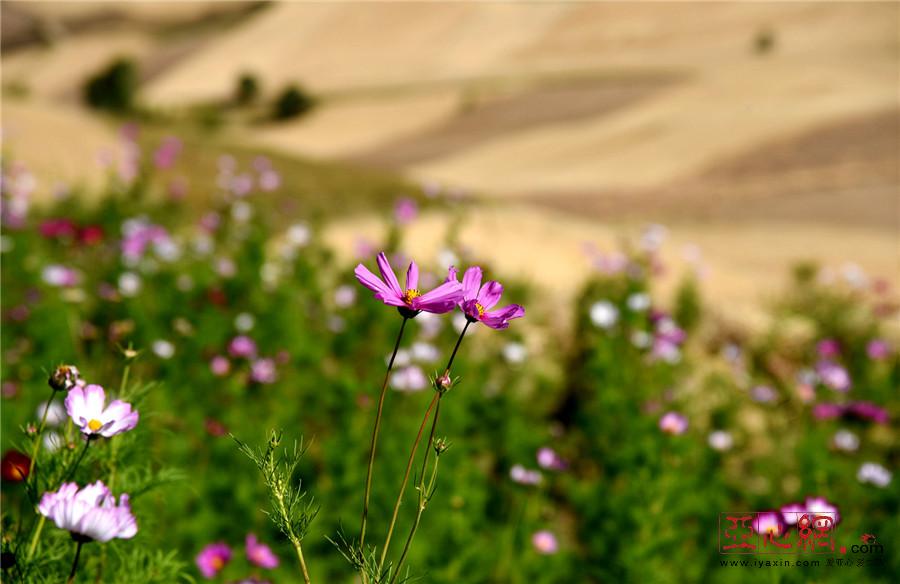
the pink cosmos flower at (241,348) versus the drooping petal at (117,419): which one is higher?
the pink cosmos flower at (241,348)

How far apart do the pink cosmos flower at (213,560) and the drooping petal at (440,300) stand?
4.96 ft

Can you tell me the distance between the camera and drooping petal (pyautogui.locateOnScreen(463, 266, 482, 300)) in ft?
3.54

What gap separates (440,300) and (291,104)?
1245 inches

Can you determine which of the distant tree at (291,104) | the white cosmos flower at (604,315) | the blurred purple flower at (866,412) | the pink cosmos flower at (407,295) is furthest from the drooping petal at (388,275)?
the distant tree at (291,104)

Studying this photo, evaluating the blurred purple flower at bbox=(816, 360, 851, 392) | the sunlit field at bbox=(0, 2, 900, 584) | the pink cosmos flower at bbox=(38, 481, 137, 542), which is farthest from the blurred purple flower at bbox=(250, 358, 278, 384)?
the blurred purple flower at bbox=(816, 360, 851, 392)

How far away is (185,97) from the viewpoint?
33312 millimetres

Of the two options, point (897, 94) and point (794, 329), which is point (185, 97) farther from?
point (794, 329)

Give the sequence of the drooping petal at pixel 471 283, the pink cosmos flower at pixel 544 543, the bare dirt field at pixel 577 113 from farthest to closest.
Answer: the bare dirt field at pixel 577 113
the pink cosmos flower at pixel 544 543
the drooping petal at pixel 471 283

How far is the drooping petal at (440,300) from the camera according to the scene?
1.00 metres

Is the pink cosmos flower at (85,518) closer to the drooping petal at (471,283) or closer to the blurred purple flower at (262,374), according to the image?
the drooping petal at (471,283)

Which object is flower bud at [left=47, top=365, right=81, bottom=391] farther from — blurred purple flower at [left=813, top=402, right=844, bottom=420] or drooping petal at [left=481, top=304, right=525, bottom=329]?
blurred purple flower at [left=813, top=402, right=844, bottom=420]

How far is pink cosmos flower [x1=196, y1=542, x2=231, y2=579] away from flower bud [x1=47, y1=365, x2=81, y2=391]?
3.84ft

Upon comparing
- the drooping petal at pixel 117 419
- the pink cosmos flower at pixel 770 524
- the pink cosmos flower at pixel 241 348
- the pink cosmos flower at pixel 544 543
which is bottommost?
the pink cosmos flower at pixel 544 543

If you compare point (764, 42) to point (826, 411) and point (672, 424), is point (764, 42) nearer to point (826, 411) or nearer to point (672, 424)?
point (826, 411)
